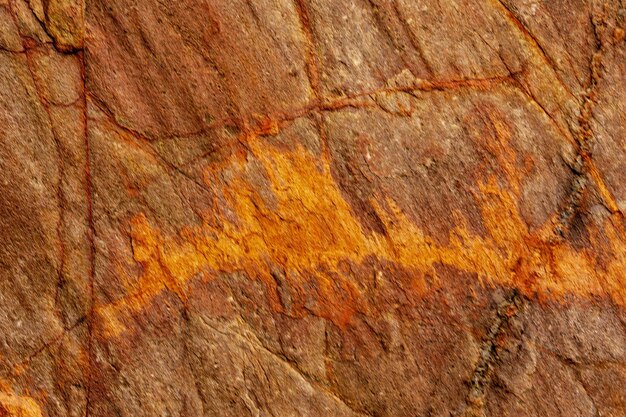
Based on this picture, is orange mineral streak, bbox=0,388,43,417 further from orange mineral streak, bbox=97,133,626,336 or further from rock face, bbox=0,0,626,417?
orange mineral streak, bbox=97,133,626,336

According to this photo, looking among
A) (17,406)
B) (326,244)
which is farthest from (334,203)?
(17,406)

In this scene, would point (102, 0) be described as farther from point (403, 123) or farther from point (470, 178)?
point (470, 178)

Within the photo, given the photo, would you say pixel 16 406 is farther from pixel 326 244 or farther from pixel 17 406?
pixel 326 244

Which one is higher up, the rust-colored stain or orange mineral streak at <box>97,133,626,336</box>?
orange mineral streak at <box>97,133,626,336</box>

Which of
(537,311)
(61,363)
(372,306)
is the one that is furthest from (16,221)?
(537,311)

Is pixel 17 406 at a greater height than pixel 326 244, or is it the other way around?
pixel 326 244

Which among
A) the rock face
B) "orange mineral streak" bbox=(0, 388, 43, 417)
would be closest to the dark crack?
the rock face

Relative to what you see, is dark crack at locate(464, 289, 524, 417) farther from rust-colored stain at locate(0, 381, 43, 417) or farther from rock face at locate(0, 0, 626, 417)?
rust-colored stain at locate(0, 381, 43, 417)

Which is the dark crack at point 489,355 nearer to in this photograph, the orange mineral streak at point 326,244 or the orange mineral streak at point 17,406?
the orange mineral streak at point 326,244
